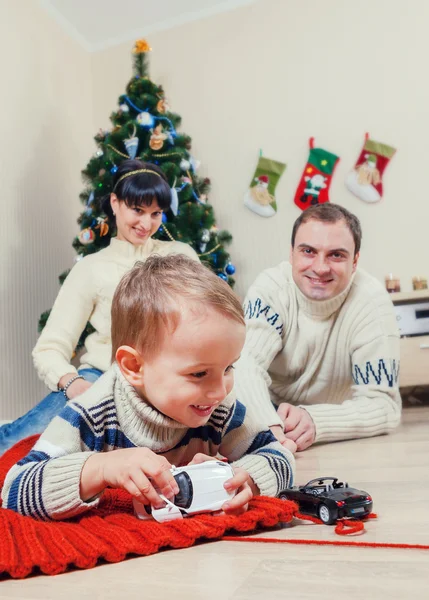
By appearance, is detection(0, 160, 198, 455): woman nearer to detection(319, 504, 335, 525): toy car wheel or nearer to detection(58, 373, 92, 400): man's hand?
detection(58, 373, 92, 400): man's hand

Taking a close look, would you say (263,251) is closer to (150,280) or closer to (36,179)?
(36,179)

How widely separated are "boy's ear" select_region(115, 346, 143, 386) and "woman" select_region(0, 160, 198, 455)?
0.89 metres

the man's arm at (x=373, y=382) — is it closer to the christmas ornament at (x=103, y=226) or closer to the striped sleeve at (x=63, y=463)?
the striped sleeve at (x=63, y=463)

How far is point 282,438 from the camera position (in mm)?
1416

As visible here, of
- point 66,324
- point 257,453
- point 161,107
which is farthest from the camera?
point 161,107

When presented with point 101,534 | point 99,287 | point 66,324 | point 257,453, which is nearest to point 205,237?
point 99,287

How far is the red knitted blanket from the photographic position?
2.12 feet

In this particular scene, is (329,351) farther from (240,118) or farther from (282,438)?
(240,118)

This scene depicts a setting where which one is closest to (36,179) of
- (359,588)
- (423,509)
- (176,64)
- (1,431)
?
(176,64)

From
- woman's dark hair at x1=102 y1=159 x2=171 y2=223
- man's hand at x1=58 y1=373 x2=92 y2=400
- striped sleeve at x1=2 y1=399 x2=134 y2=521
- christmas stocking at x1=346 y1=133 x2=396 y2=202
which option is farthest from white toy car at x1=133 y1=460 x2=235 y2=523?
christmas stocking at x1=346 y1=133 x2=396 y2=202

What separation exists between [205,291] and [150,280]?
9 centimetres

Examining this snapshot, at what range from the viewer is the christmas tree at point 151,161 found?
2551mm

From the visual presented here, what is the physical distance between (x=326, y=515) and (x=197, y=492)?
184mm

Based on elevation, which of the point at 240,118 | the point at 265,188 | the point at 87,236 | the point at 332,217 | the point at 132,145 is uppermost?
the point at 240,118
